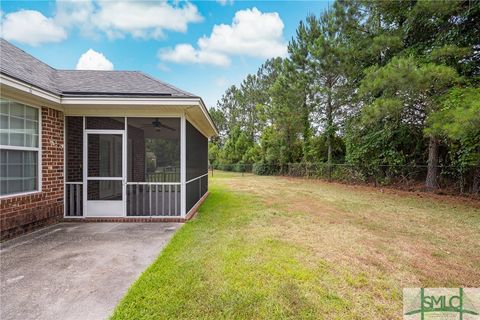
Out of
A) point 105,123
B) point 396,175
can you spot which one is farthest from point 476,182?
point 105,123

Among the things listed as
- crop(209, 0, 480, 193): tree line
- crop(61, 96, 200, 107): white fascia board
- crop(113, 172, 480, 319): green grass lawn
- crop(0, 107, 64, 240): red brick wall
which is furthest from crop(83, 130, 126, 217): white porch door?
crop(209, 0, 480, 193): tree line

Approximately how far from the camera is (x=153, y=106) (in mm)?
5547

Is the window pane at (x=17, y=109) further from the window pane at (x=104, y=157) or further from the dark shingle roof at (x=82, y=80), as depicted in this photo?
the window pane at (x=104, y=157)

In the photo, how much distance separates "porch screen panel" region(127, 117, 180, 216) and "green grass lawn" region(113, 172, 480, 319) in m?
1.06

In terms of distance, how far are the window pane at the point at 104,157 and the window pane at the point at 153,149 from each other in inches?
9.7

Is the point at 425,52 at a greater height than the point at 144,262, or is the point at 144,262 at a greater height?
the point at 425,52

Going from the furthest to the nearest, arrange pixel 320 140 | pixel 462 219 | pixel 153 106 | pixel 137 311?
pixel 320 140
pixel 462 219
pixel 153 106
pixel 137 311

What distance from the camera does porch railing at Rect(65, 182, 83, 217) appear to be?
590 cm

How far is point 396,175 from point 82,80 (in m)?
14.7

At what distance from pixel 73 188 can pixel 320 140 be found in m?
17.1

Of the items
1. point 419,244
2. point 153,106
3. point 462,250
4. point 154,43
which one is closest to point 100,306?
point 153,106

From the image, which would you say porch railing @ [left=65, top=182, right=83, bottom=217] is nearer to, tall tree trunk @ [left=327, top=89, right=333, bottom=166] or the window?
the window

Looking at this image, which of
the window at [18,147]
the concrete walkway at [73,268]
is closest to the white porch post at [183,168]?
the concrete walkway at [73,268]

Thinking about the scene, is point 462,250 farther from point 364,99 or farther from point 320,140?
point 320,140
